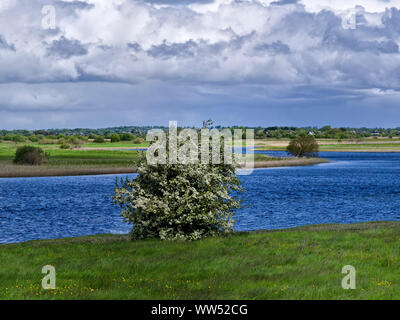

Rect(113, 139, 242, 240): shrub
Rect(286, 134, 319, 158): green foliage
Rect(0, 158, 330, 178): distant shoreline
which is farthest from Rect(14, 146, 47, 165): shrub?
Rect(113, 139, 242, 240): shrub

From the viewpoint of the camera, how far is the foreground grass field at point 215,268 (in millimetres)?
15594

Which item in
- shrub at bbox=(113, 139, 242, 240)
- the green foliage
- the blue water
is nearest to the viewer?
shrub at bbox=(113, 139, 242, 240)

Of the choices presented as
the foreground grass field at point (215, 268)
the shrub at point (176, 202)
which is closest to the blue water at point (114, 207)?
the shrub at point (176, 202)

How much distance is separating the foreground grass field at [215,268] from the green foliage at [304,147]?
139 metres

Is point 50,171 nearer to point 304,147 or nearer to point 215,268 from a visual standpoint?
point 304,147

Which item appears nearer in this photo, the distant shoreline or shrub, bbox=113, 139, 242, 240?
shrub, bbox=113, 139, 242, 240

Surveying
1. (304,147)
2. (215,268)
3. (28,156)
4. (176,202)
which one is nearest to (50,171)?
(28,156)

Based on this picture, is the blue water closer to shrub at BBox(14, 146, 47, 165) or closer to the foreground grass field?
the foreground grass field

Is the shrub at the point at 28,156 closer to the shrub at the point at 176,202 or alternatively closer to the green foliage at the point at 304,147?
the green foliage at the point at 304,147

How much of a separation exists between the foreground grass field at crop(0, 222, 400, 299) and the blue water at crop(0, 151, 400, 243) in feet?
27.0

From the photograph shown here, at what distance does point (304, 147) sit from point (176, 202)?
143120 millimetres

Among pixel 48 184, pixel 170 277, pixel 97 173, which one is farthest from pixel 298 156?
pixel 170 277

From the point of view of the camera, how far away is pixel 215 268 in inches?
747

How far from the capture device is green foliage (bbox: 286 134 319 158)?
164 m
